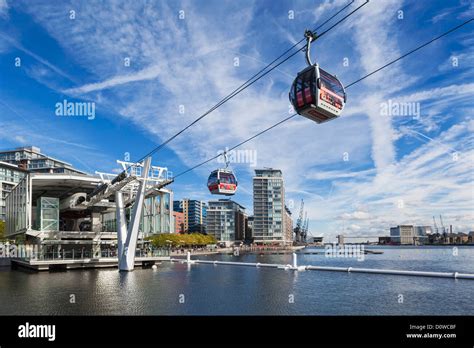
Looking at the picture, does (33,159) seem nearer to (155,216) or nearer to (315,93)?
(155,216)

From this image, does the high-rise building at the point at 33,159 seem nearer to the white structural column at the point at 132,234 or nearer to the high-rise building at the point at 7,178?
the high-rise building at the point at 7,178

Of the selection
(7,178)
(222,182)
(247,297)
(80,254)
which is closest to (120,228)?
(80,254)

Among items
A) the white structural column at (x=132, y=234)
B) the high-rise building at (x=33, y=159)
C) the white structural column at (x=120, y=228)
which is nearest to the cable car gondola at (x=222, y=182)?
the white structural column at (x=132, y=234)

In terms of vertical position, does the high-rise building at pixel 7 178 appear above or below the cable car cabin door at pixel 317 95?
above

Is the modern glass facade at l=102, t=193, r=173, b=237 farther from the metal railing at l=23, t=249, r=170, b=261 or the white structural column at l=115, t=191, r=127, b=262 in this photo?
the white structural column at l=115, t=191, r=127, b=262

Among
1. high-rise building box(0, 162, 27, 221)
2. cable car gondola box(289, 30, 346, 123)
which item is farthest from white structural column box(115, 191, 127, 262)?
high-rise building box(0, 162, 27, 221)
